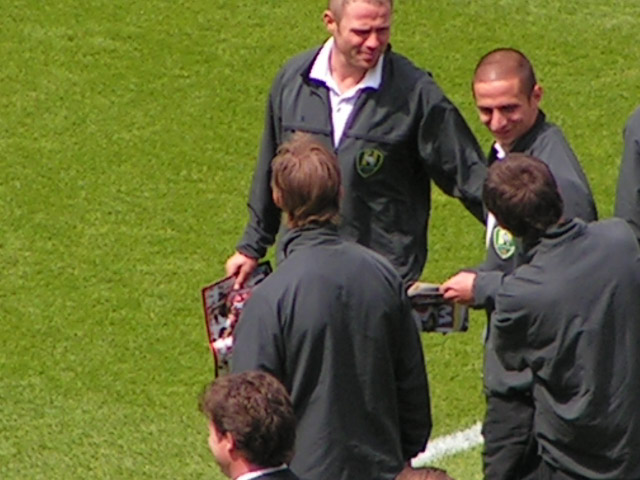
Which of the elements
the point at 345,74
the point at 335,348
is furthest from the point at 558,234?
the point at 345,74

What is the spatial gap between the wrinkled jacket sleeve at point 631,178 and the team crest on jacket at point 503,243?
57cm

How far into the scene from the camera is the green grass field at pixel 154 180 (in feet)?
22.6

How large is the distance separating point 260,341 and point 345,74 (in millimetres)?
1499

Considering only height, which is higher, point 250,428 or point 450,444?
point 250,428

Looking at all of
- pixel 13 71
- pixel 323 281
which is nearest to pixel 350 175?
pixel 323 281

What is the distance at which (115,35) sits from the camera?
9680 millimetres

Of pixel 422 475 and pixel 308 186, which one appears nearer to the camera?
pixel 422 475

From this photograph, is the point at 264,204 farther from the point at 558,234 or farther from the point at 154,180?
the point at 154,180

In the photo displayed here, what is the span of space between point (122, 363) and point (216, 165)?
1.79 metres

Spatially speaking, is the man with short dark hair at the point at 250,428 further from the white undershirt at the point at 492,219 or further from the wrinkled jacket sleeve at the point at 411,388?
the white undershirt at the point at 492,219

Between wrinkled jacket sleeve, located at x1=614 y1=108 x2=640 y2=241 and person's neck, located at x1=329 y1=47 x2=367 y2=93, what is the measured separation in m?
0.92

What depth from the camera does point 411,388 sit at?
184 inches

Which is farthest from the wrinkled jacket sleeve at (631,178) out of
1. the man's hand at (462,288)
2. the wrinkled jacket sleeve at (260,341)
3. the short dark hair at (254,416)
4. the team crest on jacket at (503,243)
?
the short dark hair at (254,416)

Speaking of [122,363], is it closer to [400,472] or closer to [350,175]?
[350,175]
